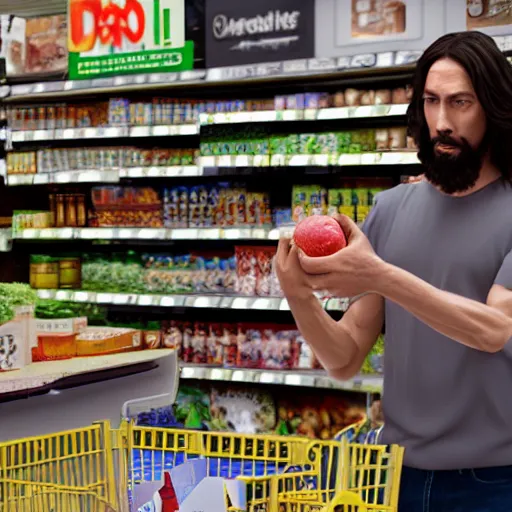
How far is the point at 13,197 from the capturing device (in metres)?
6.04

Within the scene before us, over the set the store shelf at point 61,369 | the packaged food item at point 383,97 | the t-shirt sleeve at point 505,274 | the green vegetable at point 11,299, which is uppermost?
the packaged food item at point 383,97

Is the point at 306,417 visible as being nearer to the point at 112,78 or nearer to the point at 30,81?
the point at 112,78

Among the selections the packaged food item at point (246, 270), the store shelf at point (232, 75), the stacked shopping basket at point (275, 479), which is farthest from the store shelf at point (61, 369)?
the store shelf at point (232, 75)

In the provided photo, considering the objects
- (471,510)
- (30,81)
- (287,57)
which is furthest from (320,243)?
(30,81)

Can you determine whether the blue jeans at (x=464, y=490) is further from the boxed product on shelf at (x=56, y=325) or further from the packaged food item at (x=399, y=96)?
the packaged food item at (x=399, y=96)

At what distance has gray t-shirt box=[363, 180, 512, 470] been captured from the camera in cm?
142

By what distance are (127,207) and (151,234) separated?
34cm

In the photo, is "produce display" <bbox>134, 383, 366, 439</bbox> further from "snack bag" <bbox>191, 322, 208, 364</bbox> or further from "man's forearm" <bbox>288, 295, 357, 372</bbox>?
"man's forearm" <bbox>288, 295, 357, 372</bbox>

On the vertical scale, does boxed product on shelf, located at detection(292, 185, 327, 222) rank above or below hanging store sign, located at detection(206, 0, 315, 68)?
below

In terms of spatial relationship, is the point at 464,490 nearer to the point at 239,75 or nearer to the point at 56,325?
the point at 56,325

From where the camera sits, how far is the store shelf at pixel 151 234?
488cm

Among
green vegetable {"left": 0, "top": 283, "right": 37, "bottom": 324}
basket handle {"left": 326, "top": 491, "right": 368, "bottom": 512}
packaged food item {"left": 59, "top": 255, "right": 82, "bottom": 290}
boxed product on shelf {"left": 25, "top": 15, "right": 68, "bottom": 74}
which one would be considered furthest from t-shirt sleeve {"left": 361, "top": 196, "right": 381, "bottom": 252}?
boxed product on shelf {"left": 25, "top": 15, "right": 68, "bottom": 74}

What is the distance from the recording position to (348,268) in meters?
1.18

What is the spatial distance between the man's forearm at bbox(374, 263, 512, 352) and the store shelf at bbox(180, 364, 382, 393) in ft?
10.7
